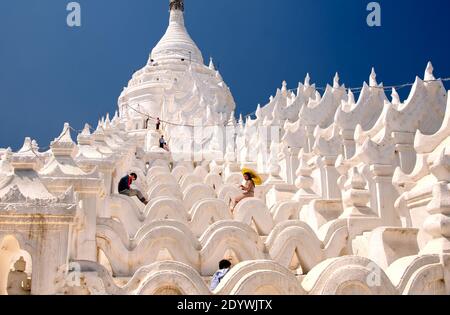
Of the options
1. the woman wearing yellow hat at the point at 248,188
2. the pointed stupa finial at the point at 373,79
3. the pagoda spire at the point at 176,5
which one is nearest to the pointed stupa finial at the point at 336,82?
the pointed stupa finial at the point at 373,79

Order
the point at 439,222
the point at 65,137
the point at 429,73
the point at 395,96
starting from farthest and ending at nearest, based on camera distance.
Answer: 1. the point at 395,96
2. the point at 429,73
3. the point at 65,137
4. the point at 439,222

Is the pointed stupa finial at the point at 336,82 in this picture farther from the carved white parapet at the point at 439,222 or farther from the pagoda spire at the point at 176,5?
the pagoda spire at the point at 176,5

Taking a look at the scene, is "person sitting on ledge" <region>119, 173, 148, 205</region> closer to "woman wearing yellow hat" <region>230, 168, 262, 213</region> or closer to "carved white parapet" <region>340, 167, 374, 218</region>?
"woman wearing yellow hat" <region>230, 168, 262, 213</region>

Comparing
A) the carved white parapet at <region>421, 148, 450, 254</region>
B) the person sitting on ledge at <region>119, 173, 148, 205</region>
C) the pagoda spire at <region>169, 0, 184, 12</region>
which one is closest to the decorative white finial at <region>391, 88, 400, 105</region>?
the person sitting on ledge at <region>119, 173, 148, 205</region>

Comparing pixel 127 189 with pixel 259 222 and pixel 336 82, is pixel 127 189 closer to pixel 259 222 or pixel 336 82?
→ pixel 259 222

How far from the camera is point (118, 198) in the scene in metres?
10.3

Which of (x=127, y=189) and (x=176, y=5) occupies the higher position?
(x=176, y=5)

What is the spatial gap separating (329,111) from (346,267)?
48.8ft

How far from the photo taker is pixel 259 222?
34.6 feet

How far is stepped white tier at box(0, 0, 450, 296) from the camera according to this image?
602cm

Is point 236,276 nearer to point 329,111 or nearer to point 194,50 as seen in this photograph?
point 329,111

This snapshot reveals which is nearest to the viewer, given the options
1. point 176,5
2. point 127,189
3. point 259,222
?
point 259,222

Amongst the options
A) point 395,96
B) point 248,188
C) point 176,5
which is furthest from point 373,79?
point 176,5

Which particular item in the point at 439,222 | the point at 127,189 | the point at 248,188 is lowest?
the point at 439,222
